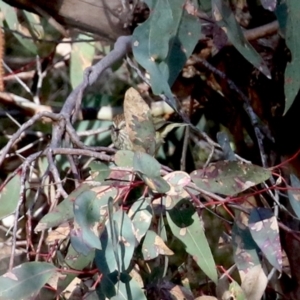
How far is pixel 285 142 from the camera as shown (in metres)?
1.19

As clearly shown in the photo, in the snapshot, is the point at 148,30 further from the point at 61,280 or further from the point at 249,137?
the point at 249,137

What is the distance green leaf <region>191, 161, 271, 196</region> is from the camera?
72cm

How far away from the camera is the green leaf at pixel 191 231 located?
71cm

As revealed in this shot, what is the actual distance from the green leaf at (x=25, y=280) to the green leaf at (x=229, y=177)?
19cm

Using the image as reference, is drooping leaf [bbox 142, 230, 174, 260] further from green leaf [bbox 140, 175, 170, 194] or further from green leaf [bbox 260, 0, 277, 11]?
green leaf [bbox 260, 0, 277, 11]

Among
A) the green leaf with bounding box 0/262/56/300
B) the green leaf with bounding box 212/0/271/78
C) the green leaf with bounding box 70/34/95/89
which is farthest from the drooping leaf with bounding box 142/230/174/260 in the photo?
the green leaf with bounding box 70/34/95/89

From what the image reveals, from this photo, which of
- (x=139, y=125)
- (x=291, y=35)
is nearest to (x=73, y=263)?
(x=139, y=125)

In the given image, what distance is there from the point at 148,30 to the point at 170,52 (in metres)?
0.05

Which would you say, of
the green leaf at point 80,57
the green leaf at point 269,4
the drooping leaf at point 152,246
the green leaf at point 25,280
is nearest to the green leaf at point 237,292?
the drooping leaf at point 152,246

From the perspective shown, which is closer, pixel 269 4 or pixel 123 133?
pixel 269 4

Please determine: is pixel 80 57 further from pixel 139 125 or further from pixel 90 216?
pixel 90 216

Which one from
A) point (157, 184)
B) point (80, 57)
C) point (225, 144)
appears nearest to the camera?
point (157, 184)

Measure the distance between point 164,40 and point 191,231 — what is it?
0.74ft

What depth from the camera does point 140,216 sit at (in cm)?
69
